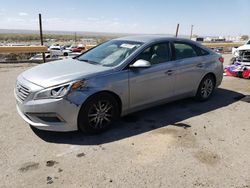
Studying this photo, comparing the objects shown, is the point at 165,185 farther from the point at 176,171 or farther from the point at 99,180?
the point at 99,180

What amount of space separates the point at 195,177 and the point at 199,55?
341 centimetres

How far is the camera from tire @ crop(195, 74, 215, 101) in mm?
5920

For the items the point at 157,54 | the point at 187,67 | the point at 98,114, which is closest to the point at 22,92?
the point at 98,114

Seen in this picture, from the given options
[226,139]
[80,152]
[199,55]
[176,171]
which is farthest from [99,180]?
[199,55]

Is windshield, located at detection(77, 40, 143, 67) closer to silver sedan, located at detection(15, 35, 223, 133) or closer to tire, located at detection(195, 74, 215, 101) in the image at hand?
silver sedan, located at detection(15, 35, 223, 133)

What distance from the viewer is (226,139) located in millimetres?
4129

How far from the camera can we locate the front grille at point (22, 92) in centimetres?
386

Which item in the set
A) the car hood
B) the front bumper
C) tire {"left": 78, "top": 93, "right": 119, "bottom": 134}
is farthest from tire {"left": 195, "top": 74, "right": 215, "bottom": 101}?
the front bumper

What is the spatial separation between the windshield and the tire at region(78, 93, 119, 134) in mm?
665

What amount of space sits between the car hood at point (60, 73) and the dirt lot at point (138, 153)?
2.97ft

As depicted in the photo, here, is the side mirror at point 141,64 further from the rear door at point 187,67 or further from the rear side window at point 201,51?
the rear side window at point 201,51

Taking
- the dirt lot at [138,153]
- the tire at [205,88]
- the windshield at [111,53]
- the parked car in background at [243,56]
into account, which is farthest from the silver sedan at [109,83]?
the parked car in background at [243,56]

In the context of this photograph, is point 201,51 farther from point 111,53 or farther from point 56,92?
point 56,92

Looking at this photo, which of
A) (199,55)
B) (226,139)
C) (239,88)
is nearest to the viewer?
(226,139)
